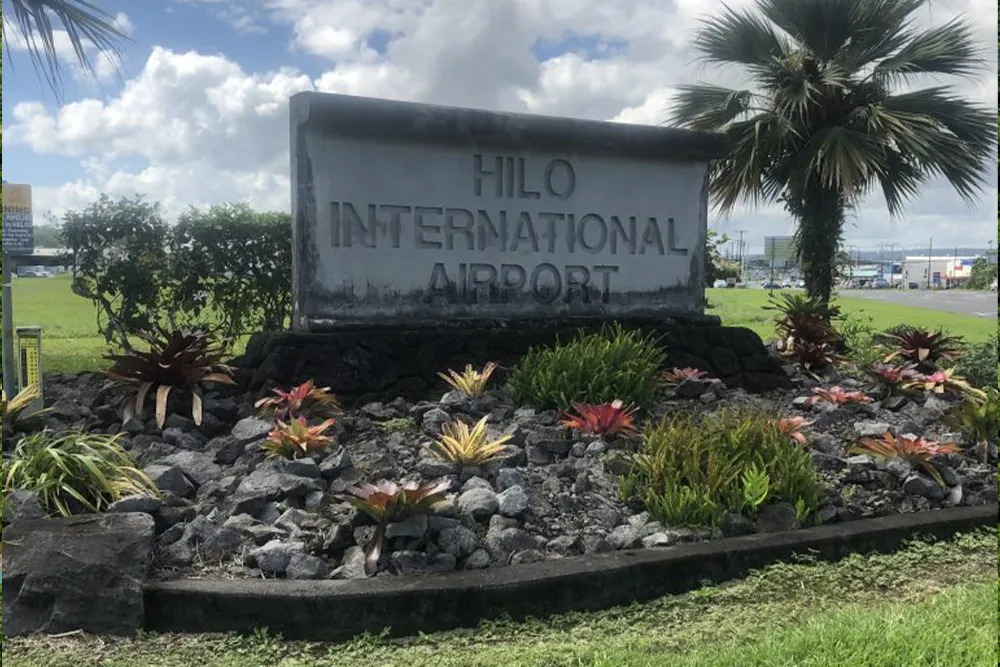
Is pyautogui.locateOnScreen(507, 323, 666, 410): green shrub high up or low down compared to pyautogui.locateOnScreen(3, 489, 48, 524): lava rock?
up

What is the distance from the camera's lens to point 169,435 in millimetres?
4918

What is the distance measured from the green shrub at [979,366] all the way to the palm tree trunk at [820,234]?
3628mm

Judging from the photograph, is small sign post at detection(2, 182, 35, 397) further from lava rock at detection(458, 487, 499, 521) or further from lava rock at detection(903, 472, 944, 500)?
lava rock at detection(903, 472, 944, 500)

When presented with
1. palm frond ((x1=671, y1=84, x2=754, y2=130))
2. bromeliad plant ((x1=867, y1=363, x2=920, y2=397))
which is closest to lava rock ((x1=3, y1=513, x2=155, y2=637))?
bromeliad plant ((x1=867, y1=363, x2=920, y2=397))

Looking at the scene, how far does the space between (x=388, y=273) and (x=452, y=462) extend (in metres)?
2.49

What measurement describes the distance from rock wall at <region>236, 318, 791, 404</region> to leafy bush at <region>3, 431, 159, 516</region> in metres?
1.78

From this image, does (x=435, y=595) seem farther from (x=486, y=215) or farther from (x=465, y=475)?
(x=486, y=215)

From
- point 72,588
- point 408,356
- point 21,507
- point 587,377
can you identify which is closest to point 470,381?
point 408,356

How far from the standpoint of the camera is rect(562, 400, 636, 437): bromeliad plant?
486 cm

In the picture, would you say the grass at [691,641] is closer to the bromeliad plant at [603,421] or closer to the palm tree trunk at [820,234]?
the bromeliad plant at [603,421]

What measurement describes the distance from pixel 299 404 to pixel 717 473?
251 cm

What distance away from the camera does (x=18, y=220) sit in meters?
5.71

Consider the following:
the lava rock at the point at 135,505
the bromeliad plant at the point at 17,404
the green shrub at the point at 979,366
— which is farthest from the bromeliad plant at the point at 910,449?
the bromeliad plant at the point at 17,404

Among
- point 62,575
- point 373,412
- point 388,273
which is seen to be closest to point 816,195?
point 388,273
